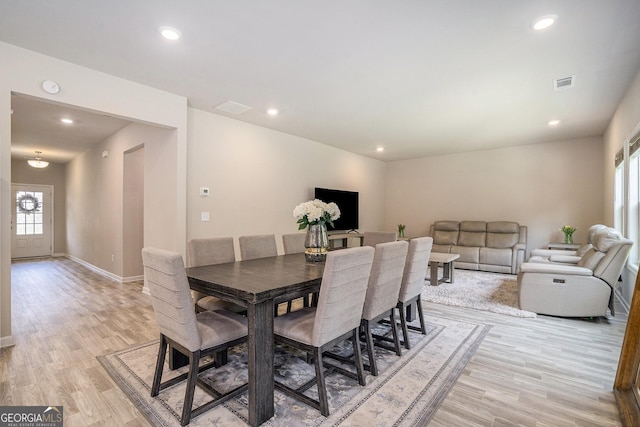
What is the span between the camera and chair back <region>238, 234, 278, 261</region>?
9.96 feet

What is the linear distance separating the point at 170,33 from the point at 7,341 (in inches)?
118

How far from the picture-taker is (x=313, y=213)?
8.92 ft

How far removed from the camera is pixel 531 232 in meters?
6.45

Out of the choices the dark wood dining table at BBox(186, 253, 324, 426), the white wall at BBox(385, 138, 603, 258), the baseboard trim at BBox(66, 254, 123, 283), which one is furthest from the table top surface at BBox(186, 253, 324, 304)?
the white wall at BBox(385, 138, 603, 258)

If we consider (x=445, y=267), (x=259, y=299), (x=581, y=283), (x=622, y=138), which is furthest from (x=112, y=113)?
(x=622, y=138)

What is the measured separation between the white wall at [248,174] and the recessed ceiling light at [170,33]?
1.76m

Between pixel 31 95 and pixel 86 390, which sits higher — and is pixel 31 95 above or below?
above

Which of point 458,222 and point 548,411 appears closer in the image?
point 548,411

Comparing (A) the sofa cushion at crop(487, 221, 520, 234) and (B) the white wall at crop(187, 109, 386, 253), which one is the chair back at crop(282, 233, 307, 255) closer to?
(B) the white wall at crop(187, 109, 386, 253)

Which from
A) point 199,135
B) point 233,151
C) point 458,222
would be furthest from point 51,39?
point 458,222

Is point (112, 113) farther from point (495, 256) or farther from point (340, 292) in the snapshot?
point (495, 256)

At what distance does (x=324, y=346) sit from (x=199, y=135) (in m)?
3.52

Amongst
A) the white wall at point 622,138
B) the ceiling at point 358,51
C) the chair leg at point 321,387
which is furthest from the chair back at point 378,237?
the white wall at point 622,138

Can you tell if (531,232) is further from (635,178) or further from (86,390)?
(86,390)
